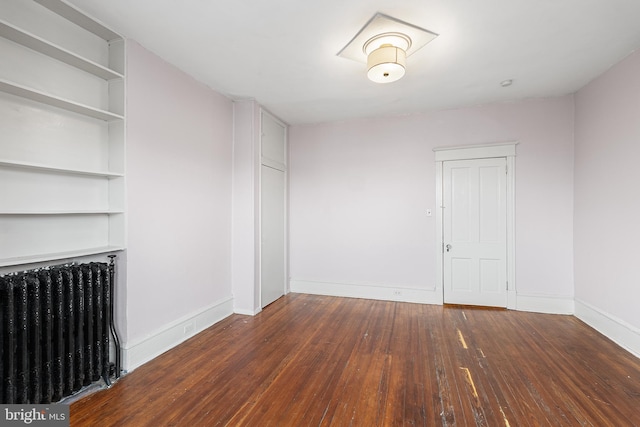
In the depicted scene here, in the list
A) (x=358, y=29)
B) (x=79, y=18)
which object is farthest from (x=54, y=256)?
(x=358, y=29)

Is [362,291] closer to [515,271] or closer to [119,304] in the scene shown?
[515,271]

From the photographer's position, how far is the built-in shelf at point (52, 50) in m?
1.77

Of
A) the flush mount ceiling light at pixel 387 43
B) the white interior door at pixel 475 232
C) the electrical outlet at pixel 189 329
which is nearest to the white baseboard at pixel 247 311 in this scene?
the electrical outlet at pixel 189 329

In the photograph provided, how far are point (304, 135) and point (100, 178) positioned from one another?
319 centimetres

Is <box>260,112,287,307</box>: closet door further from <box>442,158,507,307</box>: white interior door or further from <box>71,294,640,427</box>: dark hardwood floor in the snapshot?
<box>442,158,507,307</box>: white interior door

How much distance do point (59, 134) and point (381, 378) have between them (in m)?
3.14

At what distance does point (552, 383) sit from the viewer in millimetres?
2264

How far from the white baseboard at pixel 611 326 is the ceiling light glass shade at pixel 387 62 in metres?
3.30

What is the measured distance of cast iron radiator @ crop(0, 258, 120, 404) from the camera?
5.62 ft

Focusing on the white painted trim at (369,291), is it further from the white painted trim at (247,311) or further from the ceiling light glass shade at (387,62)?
the ceiling light glass shade at (387,62)

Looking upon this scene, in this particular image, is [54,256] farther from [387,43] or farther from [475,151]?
[475,151]

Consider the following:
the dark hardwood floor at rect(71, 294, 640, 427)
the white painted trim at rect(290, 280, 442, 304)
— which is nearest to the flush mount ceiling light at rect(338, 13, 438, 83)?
the dark hardwood floor at rect(71, 294, 640, 427)

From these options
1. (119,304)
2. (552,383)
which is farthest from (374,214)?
(119,304)

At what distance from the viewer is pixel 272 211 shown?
447cm
